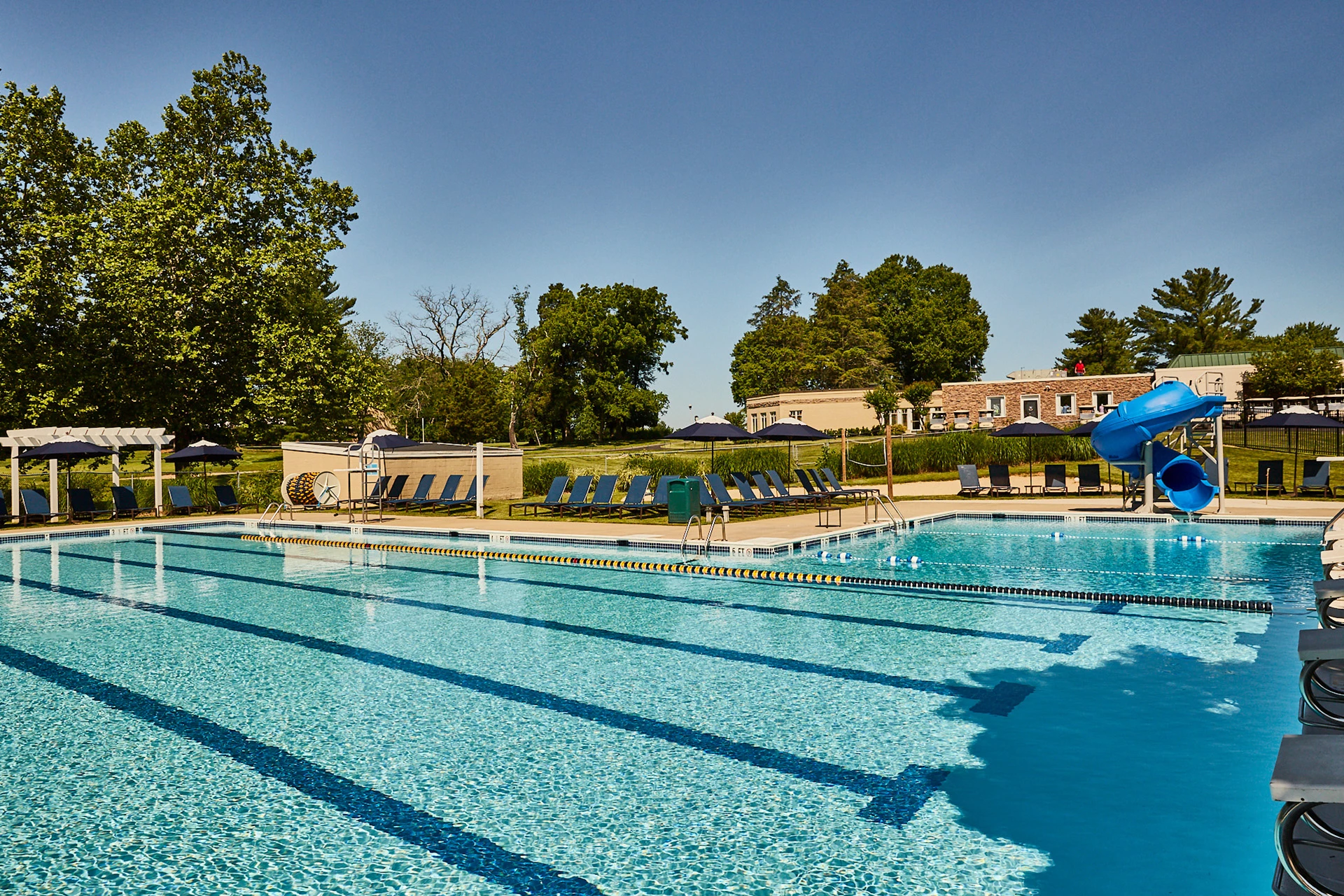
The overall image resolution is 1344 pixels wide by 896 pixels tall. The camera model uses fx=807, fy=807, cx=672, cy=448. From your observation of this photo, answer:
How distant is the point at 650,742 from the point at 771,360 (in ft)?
195

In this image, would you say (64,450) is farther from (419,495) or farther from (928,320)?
(928,320)

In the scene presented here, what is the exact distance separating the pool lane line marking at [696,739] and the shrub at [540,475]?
16.2 meters

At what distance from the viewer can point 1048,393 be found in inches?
1762

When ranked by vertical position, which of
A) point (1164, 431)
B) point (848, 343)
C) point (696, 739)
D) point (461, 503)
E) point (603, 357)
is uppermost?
point (848, 343)

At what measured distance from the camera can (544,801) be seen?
13.4 feet

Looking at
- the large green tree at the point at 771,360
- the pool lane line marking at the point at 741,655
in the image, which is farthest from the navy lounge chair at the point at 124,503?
the large green tree at the point at 771,360

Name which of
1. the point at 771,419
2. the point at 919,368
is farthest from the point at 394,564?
the point at 919,368

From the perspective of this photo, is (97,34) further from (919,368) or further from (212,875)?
(919,368)

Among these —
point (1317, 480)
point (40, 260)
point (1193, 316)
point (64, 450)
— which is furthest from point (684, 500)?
point (1193, 316)

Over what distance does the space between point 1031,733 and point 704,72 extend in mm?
22829

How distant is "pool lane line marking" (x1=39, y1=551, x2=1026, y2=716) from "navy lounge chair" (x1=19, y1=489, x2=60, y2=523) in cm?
1187

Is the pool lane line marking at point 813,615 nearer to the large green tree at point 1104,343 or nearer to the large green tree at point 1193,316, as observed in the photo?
the large green tree at point 1104,343

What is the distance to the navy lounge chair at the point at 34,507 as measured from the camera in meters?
19.1

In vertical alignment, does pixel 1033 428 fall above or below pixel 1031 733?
above
